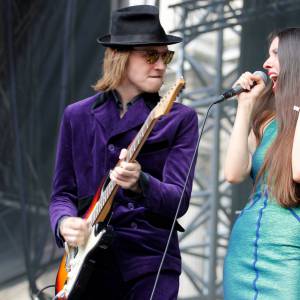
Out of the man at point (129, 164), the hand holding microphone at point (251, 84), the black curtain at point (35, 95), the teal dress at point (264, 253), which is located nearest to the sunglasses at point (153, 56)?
the man at point (129, 164)

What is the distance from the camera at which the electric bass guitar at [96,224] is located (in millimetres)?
2451

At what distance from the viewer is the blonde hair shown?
9.06ft

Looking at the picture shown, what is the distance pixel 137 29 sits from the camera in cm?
276

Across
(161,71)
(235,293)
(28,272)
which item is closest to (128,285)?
(235,293)

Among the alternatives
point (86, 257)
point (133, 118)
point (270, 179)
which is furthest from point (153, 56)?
point (86, 257)

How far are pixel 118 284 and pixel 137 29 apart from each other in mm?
845

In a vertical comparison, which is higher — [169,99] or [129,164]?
[169,99]

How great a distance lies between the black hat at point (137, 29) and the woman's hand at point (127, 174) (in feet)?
1.59

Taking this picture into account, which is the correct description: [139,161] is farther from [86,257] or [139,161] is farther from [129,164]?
[86,257]

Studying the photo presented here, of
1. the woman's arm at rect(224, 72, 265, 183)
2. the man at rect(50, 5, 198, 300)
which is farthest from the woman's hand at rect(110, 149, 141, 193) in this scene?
the woman's arm at rect(224, 72, 265, 183)

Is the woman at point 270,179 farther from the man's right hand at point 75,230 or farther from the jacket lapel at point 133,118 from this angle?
the man's right hand at point 75,230

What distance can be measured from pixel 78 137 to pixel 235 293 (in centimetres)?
73

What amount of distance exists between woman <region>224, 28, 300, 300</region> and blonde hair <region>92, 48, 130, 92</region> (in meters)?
0.40

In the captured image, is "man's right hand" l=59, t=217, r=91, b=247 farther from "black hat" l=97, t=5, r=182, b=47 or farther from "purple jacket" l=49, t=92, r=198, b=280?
"black hat" l=97, t=5, r=182, b=47
